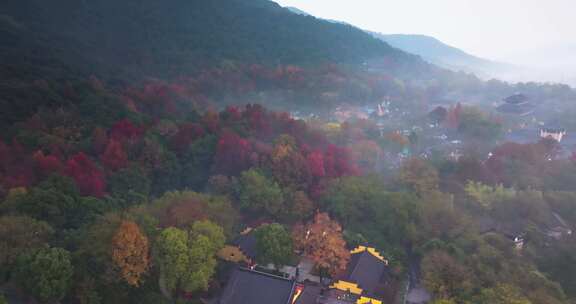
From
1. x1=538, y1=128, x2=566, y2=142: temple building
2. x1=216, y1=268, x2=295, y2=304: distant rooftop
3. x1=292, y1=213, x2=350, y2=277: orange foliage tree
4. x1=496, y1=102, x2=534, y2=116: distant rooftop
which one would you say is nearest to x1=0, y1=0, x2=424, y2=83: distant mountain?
x1=496, y1=102, x2=534, y2=116: distant rooftop

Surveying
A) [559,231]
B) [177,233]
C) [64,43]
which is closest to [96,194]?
[177,233]

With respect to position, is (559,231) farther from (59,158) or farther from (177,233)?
(59,158)

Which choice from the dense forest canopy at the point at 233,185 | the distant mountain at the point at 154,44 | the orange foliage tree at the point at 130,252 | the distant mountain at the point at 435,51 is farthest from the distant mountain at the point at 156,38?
the distant mountain at the point at 435,51

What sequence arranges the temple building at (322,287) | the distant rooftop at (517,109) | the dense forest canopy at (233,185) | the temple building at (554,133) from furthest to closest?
the distant rooftop at (517,109) → the temple building at (554,133) → the dense forest canopy at (233,185) → the temple building at (322,287)

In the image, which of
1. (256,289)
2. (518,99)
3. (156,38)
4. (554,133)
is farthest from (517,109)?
(156,38)

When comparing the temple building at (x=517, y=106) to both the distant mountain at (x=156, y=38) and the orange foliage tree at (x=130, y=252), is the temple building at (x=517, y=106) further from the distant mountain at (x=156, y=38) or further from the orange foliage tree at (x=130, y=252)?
the orange foliage tree at (x=130, y=252)

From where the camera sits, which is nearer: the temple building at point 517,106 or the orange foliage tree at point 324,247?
the orange foliage tree at point 324,247

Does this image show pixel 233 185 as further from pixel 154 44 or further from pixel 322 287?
pixel 154 44
